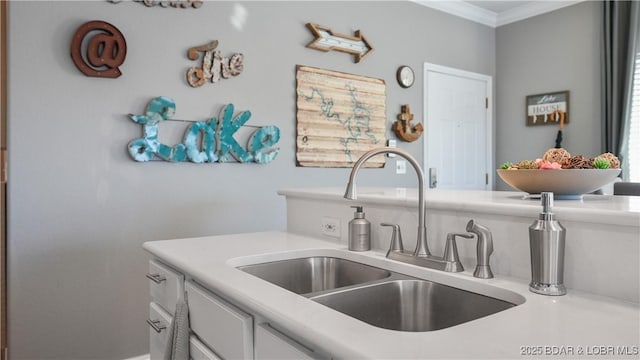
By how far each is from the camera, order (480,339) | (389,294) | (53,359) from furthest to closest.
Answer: (53,359), (389,294), (480,339)

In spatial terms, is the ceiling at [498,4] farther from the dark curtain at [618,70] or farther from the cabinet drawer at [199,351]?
the cabinet drawer at [199,351]

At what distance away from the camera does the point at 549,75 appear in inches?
167

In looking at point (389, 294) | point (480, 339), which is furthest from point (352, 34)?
point (480, 339)

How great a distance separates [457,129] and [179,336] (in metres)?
3.59

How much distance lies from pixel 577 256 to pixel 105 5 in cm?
257

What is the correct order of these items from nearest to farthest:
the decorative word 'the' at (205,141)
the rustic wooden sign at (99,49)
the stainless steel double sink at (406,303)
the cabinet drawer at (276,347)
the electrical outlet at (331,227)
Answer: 1. the cabinet drawer at (276,347)
2. the stainless steel double sink at (406,303)
3. the electrical outlet at (331,227)
4. the rustic wooden sign at (99,49)
5. the decorative word 'the' at (205,141)

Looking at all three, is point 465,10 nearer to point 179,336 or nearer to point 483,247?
point 483,247

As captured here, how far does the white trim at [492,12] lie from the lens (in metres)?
4.12

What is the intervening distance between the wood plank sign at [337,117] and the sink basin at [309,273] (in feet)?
5.58

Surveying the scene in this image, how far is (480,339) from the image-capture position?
0.77 meters

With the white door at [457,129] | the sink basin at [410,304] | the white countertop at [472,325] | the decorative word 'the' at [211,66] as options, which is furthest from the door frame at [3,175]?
the white door at [457,129]

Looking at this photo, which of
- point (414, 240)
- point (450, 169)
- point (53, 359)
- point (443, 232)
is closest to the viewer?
point (443, 232)

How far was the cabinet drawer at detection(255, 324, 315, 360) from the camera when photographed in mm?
864

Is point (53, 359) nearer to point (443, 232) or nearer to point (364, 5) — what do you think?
point (443, 232)
